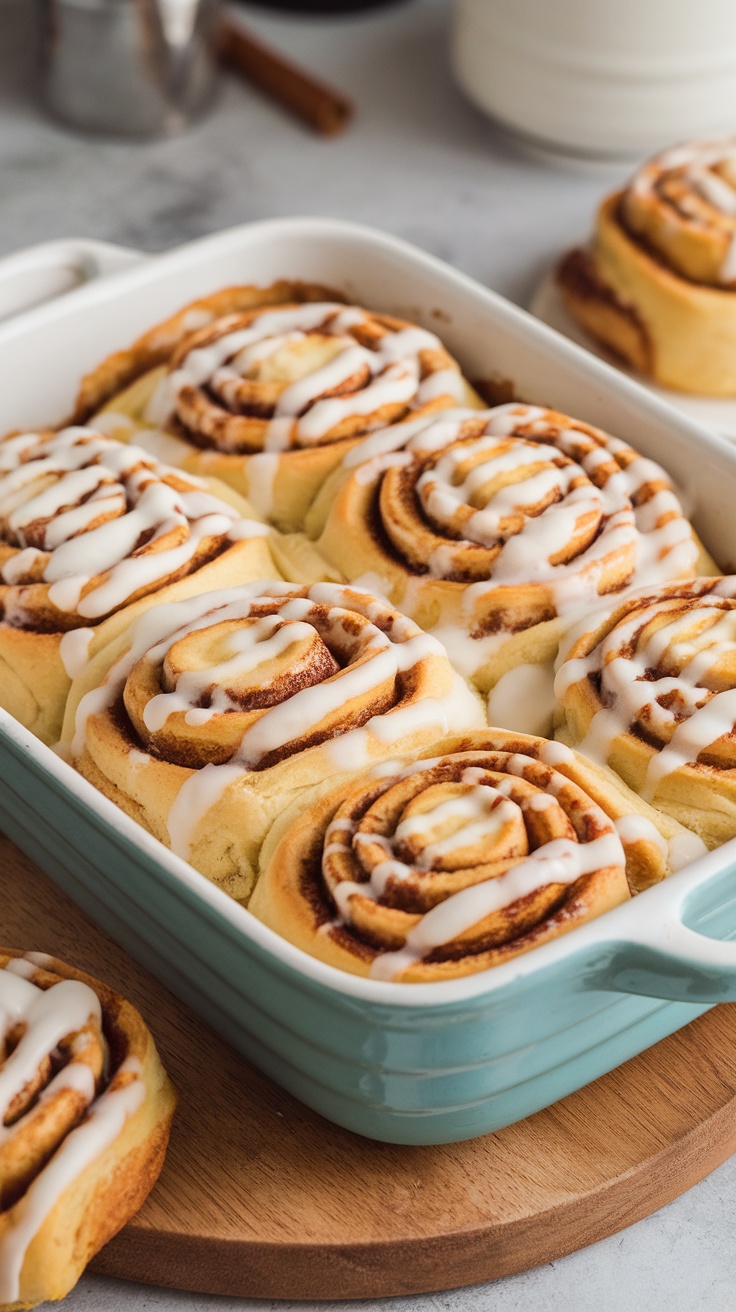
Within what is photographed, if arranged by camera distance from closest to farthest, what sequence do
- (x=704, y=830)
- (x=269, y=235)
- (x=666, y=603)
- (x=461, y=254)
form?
(x=704, y=830) < (x=666, y=603) < (x=269, y=235) < (x=461, y=254)

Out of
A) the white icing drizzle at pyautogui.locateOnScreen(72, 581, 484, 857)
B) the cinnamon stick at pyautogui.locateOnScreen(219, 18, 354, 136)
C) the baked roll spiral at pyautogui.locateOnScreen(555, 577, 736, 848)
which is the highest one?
the baked roll spiral at pyautogui.locateOnScreen(555, 577, 736, 848)

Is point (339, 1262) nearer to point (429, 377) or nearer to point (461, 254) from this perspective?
point (429, 377)

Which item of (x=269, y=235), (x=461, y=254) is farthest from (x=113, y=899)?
(x=461, y=254)

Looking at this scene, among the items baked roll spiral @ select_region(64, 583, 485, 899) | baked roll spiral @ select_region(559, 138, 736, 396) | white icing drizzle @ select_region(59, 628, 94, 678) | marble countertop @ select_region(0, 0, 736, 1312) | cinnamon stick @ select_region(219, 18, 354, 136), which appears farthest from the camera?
cinnamon stick @ select_region(219, 18, 354, 136)

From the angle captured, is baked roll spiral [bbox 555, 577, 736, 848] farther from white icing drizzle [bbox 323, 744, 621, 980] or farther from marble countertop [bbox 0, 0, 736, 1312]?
marble countertop [bbox 0, 0, 736, 1312]

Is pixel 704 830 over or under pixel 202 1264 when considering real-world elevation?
over

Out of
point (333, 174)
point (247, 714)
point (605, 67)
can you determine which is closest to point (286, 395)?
point (247, 714)

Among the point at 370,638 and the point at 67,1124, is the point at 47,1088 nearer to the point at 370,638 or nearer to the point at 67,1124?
the point at 67,1124

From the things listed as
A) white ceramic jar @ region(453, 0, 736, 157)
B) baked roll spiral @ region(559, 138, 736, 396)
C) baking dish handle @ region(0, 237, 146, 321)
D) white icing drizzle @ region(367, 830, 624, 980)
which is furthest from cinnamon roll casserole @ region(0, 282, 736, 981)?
white ceramic jar @ region(453, 0, 736, 157)
